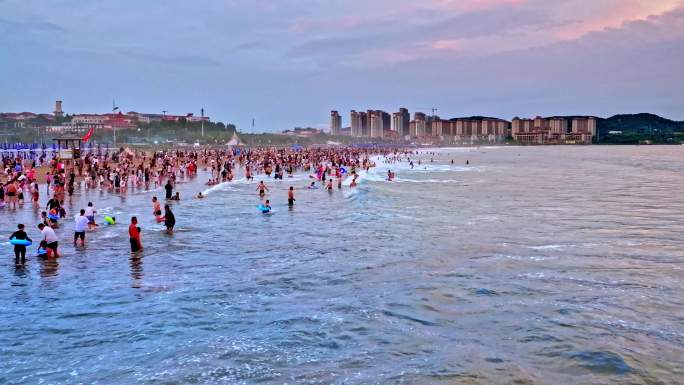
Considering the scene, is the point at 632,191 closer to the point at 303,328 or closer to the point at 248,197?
the point at 248,197

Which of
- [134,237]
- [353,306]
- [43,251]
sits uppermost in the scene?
[134,237]

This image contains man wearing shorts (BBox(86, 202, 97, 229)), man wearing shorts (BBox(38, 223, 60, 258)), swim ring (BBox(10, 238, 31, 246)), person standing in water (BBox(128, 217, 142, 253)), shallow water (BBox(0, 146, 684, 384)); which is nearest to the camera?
shallow water (BBox(0, 146, 684, 384))

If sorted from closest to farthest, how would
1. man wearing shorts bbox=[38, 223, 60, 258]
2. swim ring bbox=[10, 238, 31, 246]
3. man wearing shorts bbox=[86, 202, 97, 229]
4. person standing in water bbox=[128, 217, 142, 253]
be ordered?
swim ring bbox=[10, 238, 31, 246] < man wearing shorts bbox=[38, 223, 60, 258] < person standing in water bbox=[128, 217, 142, 253] < man wearing shorts bbox=[86, 202, 97, 229]

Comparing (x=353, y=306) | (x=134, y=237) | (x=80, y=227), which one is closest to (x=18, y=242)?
(x=80, y=227)

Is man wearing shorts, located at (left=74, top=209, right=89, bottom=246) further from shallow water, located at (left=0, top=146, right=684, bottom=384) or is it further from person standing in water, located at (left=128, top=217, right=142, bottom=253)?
person standing in water, located at (left=128, top=217, right=142, bottom=253)

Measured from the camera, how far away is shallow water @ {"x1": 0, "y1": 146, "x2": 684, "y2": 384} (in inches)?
301

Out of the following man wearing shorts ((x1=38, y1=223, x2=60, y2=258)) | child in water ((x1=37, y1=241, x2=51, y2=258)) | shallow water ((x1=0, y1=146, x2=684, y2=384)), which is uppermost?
man wearing shorts ((x1=38, y1=223, x2=60, y2=258))

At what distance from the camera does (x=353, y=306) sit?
10.5 meters

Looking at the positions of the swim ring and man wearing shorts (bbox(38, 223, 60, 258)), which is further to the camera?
man wearing shorts (bbox(38, 223, 60, 258))

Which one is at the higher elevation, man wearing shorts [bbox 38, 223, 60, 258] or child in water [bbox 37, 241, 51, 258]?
man wearing shorts [bbox 38, 223, 60, 258]

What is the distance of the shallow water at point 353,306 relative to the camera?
25.1 feet

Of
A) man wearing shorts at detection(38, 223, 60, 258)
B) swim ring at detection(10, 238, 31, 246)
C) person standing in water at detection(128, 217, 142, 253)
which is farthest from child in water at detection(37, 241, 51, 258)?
person standing in water at detection(128, 217, 142, 253)

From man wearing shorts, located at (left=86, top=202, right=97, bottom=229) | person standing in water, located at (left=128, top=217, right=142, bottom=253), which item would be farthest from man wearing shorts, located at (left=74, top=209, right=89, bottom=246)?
man wearing shorts, located at (left=86, top=202, right=97, bottom=229)

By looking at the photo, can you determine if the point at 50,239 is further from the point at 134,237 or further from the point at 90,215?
the point at 90,215
